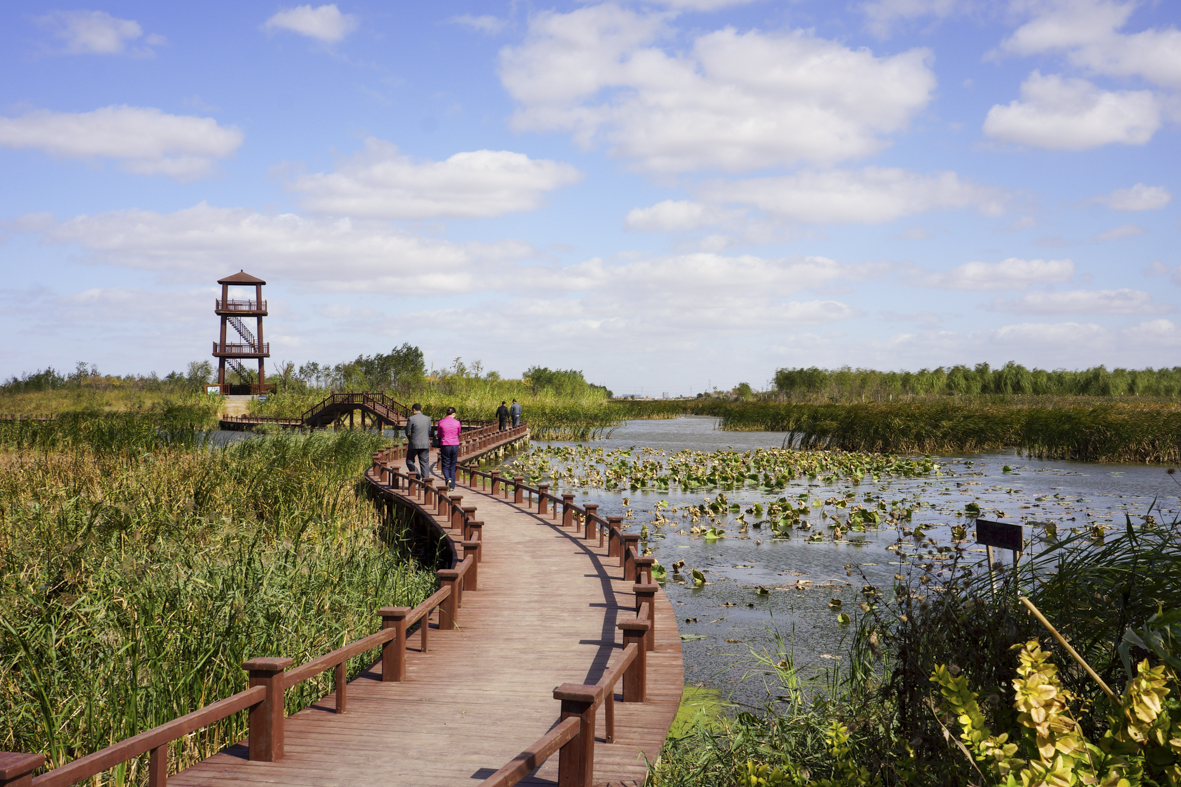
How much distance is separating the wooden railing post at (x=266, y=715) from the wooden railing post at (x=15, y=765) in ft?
5.38

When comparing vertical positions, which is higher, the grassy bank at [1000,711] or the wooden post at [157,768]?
the grassy bank at [1000,711]

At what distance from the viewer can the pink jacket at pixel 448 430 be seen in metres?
17.6

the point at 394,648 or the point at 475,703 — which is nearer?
the point at 475,703

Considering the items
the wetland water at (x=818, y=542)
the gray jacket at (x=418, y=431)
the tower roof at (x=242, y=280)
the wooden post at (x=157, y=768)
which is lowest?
the wetland water at (x=818, y=542)

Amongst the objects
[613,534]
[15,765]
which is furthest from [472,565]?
[15,765]

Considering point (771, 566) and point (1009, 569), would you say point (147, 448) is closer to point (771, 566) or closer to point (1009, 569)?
point (771, 566)

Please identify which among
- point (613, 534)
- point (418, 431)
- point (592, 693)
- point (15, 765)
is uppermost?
point (418, 431)

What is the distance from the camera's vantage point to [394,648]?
653cm

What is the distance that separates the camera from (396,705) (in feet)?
19.7

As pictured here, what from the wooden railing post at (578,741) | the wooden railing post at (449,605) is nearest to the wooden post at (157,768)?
the wooden railing post at (578,741)

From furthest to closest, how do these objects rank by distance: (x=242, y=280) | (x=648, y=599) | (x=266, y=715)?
1. (x=242, y=280)
2. (x=648, y=599)
3. (x=266, y=715)

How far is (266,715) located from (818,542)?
40.4 ft

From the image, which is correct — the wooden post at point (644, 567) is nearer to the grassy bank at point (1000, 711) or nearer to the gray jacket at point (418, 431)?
the grassy bank at point (1000, 711)

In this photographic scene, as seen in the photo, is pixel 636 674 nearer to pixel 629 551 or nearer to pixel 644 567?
pixel 644 567
